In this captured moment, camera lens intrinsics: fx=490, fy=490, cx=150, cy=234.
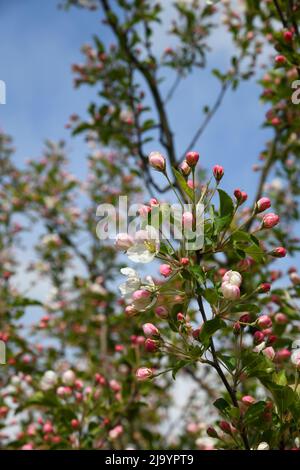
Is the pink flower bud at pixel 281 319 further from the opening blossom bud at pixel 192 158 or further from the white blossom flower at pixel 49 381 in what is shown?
the white blossom flower at pixel 49 381

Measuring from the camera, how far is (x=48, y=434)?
220 cm

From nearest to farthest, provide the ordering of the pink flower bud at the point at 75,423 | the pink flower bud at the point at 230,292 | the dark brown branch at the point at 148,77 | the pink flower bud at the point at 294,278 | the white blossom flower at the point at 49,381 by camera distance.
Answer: the pink flower bud at the point at 230,292
the pink flower bud at the point at 294,278
the pink flower bud at the point at 75,423
the white blossom flower at the point at 49,381
the dark brown branch at the point at 148,77

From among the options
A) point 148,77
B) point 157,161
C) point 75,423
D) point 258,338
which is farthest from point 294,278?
point 148,77

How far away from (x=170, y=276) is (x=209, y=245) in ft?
0.42

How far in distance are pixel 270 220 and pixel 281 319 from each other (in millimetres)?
797

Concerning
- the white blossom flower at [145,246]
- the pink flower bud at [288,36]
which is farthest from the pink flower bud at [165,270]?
the pink flower bud at [288,36]

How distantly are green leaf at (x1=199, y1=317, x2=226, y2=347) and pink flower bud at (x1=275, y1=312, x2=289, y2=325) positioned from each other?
866 millimetres

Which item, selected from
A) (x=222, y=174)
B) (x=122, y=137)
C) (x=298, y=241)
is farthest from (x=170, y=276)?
(x=122, y=137)

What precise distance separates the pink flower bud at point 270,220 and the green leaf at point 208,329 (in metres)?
0.30

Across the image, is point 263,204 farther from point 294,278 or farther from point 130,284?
point 294,278

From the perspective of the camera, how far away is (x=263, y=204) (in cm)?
132

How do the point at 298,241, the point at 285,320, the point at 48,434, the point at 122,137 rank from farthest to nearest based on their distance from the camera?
the point at 122,137, the point at 298,241, the point at 48,434, the point at 285,320

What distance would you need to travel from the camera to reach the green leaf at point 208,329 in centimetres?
117
